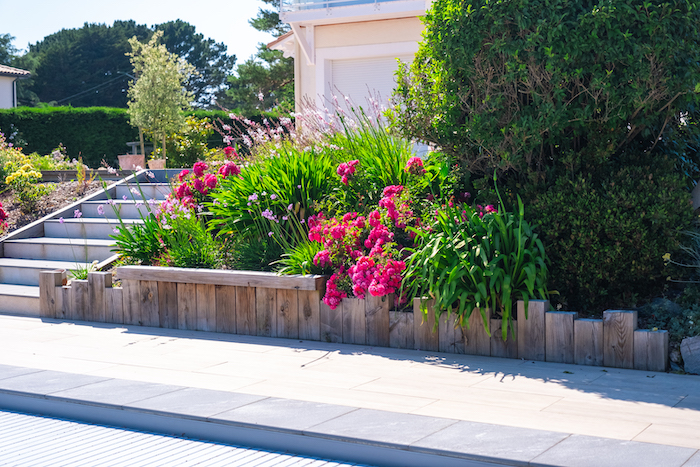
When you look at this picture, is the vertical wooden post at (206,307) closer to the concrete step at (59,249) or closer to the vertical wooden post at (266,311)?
the vertical wooden post at (266,311)

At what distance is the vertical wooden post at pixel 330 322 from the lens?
19.0 feet

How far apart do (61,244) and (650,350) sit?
6676 millimetres

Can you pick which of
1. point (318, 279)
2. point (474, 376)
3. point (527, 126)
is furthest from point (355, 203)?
point (474, 376)

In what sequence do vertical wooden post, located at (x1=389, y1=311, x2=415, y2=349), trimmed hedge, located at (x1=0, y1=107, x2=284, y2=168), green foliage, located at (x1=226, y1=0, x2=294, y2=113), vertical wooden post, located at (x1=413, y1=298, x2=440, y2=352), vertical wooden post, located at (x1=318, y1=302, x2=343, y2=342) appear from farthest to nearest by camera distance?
green foliage, located at (x1=226, y1=0, x2=294, y2=113)
trimmed hedge, located at (x1=0, y1=107, x2=284, y2=168)
vertical wooden post, located at (x1=318, y1=302, x2=343, y2=342)
vertical wooden post, located at (x1=389, y1=311, x2=415, y2=349)
vertical wooden post, located at (x1=413, y1=298, x2=440, y2=352)

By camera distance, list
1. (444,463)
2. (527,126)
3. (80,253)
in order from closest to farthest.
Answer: (444,463) → (527,126) → (80,253)

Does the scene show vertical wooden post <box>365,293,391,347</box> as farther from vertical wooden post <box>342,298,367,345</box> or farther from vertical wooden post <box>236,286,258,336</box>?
vertical wooden post <box>236,286,258,336</box>

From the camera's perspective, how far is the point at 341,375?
4703 millimetres

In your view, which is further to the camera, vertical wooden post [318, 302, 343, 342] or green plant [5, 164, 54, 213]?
green plant [5, 164, 54, 213]

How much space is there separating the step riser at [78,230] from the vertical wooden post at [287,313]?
3358mm

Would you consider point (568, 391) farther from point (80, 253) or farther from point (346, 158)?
point (80, 253)

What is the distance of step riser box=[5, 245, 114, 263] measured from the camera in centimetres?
811

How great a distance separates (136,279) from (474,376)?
11.8 feet

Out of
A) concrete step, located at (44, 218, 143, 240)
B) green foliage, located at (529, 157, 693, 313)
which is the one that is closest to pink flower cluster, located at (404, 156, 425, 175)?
green foliage, located at (529, 157, 693, 313)

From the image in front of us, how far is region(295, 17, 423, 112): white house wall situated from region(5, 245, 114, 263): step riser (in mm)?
5865
